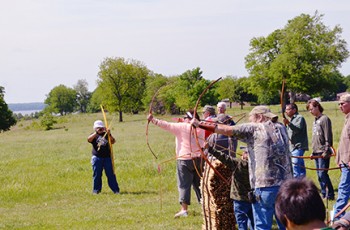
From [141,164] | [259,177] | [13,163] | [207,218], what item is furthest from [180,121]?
[13,163]

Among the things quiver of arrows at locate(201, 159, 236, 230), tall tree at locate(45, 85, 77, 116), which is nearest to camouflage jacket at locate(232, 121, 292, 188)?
quiver of arrows at locate(201, 159, 236, 230)

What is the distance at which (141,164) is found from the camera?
18125 millimetres

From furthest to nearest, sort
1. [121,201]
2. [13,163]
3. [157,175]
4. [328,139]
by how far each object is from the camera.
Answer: [13,163] → [157,175] → [121,201] → [328,139]

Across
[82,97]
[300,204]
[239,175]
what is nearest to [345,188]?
[239,175]

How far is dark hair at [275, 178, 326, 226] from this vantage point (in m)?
3.10

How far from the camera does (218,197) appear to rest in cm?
771

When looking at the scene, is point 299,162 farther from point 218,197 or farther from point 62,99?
point 62,99

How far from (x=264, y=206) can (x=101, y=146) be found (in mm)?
7519

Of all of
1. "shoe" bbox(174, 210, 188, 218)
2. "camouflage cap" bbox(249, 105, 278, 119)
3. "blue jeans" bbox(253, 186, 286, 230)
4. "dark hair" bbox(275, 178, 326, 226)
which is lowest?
"shoe" bbox(174, 210, 188, 218)

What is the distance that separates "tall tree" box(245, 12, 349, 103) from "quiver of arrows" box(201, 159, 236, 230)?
5698 cm

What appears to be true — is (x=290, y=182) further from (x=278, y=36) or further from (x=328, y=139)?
(x=278, y=36)

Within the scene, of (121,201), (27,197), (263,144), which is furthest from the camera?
(27,197)

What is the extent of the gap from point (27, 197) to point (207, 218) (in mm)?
7362

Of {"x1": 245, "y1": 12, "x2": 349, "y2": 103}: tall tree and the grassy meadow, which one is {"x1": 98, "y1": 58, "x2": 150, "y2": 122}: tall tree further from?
the grassy meadow
